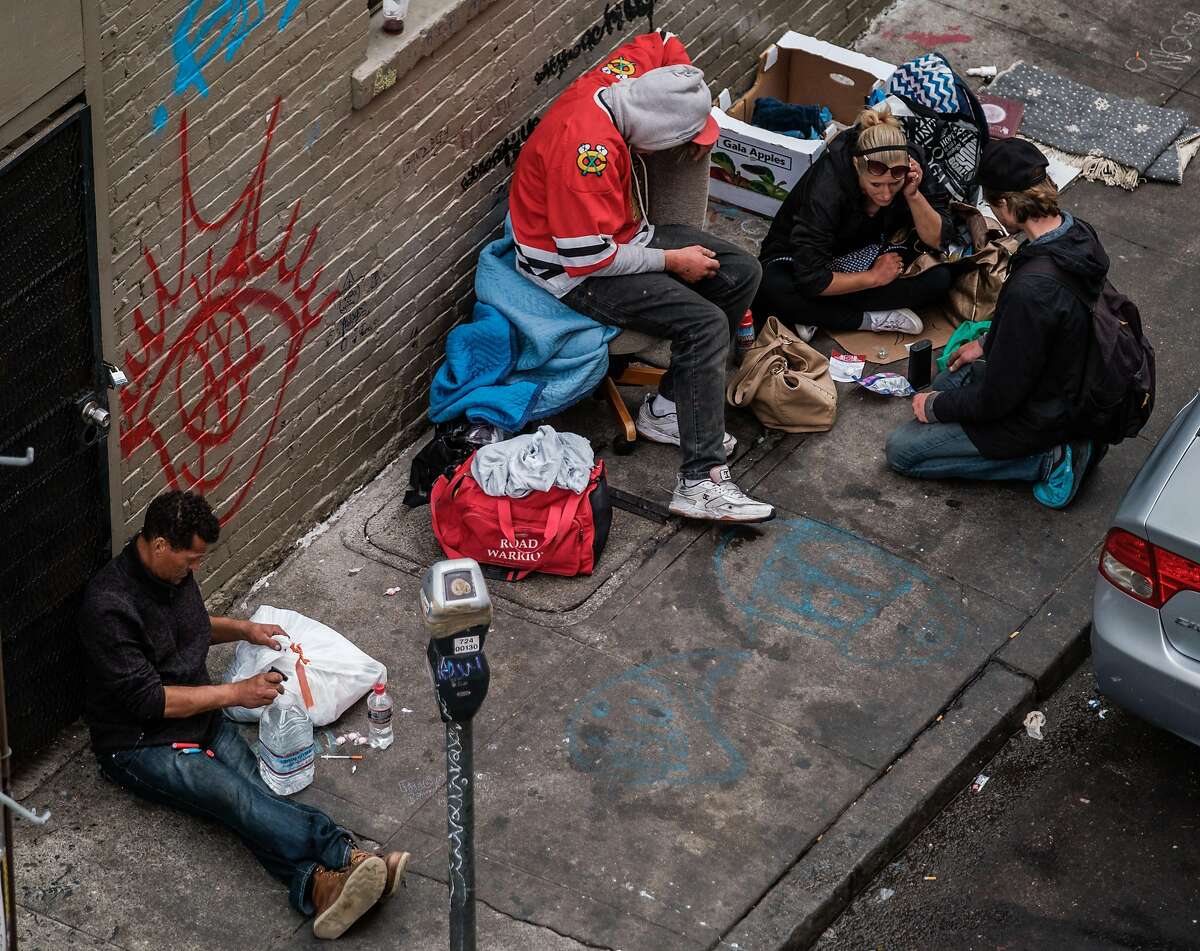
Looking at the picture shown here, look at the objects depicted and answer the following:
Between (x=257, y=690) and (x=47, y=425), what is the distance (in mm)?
1061

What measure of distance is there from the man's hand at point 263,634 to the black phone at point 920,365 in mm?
3124

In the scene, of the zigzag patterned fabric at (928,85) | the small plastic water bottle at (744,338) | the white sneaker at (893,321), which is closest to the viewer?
the small plastic water bottle at (744,338)

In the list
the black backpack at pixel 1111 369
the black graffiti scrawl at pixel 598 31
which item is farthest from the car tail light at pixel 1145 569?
the black graffiti scrawl at pixel 598 31

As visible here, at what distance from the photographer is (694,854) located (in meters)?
5.91

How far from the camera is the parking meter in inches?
170

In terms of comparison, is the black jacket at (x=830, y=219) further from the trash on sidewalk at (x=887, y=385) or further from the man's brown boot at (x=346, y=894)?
the man's brown boot at (x=346, y=894)

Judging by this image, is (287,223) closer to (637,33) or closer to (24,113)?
(24,113)

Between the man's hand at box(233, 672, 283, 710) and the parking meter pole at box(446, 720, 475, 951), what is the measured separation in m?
1.27

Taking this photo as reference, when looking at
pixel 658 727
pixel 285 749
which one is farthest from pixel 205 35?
pixel 658 727

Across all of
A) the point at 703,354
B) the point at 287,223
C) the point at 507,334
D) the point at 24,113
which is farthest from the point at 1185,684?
the point at 24,113

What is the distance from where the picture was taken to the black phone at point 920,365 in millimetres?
7871

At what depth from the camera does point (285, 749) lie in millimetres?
5965

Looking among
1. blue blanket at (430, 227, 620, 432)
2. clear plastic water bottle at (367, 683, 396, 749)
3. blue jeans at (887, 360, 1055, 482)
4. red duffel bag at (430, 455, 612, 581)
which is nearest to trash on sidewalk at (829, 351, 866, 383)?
blue jeans at (887, 360, 1055, 482)

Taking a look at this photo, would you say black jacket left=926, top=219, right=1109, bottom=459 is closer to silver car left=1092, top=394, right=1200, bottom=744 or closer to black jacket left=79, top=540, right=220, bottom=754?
silver car left=1092, top=394, right=1200, bottom=744
